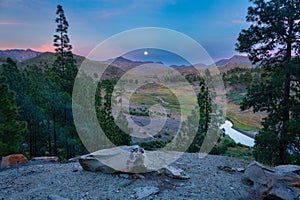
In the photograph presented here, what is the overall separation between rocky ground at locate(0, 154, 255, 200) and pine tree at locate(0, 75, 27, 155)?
14.7ft

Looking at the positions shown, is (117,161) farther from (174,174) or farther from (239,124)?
(239,124)

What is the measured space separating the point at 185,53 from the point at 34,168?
1039 centimetres

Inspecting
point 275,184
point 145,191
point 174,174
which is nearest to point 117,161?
point 145,191

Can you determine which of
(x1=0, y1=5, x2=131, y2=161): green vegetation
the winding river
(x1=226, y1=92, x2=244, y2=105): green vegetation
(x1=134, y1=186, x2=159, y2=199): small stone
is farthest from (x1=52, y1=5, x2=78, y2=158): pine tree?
(x1=226, y1=92, x2=244, y2=105): green vegetation

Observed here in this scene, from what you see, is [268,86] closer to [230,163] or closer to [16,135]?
[230,163]

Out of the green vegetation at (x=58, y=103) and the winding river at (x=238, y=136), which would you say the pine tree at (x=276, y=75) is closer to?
the green vegetation at (x=58, y=103)

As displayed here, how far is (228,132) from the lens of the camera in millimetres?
50156

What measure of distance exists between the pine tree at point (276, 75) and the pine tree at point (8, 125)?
14369 mm

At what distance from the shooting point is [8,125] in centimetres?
1373

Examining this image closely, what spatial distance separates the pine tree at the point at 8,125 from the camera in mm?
13336

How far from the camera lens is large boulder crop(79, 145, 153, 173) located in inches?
353

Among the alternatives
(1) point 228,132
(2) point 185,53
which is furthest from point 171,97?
(2) point 185,53

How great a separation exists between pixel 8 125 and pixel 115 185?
380 inches

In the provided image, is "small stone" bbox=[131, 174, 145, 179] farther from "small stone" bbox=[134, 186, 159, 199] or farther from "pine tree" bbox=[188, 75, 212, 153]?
"pine tree" bbox=[188, 75, 212, 153]
